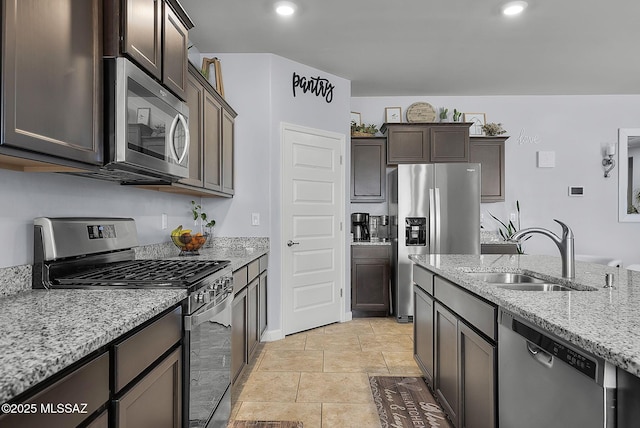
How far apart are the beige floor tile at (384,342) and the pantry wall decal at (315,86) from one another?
8.14 ft

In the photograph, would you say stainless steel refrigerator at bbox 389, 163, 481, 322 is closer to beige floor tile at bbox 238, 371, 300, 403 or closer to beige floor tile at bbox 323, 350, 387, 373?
beige floor tile at bbox 323, 350, 387, 373

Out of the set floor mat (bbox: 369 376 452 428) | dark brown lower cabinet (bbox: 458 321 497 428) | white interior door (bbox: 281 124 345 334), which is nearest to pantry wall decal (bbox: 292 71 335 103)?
white interior door (bbox: 281 124 345 334)

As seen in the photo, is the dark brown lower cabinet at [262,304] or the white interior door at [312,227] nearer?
the dark brown lower cabinet at [262,304]

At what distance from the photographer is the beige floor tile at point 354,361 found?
290 centimetres

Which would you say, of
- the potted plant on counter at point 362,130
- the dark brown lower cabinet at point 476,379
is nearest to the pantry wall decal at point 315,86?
the potted plant on counter at point 362,130

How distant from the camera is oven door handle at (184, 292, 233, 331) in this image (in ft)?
5.10

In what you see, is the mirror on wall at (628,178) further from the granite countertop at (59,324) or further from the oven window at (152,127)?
the granite countertop at (59,324)

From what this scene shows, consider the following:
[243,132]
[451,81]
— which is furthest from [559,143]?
[243,132]

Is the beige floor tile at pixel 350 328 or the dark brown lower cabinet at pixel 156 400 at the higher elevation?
the dark brown lower cabinet at pixel 156 400

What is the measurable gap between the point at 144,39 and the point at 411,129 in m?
3.64

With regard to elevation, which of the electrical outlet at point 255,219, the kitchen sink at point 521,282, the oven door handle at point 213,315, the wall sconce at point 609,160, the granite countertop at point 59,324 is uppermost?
the wall sconce at point 609,160

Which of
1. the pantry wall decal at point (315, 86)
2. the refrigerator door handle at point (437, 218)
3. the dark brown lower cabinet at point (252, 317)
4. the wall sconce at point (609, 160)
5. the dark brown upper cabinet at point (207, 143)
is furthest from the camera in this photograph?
the wall sconce at point (609, 160)

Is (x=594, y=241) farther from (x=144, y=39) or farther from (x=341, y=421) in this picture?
(x=144, y=39)

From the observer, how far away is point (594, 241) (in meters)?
5.02
